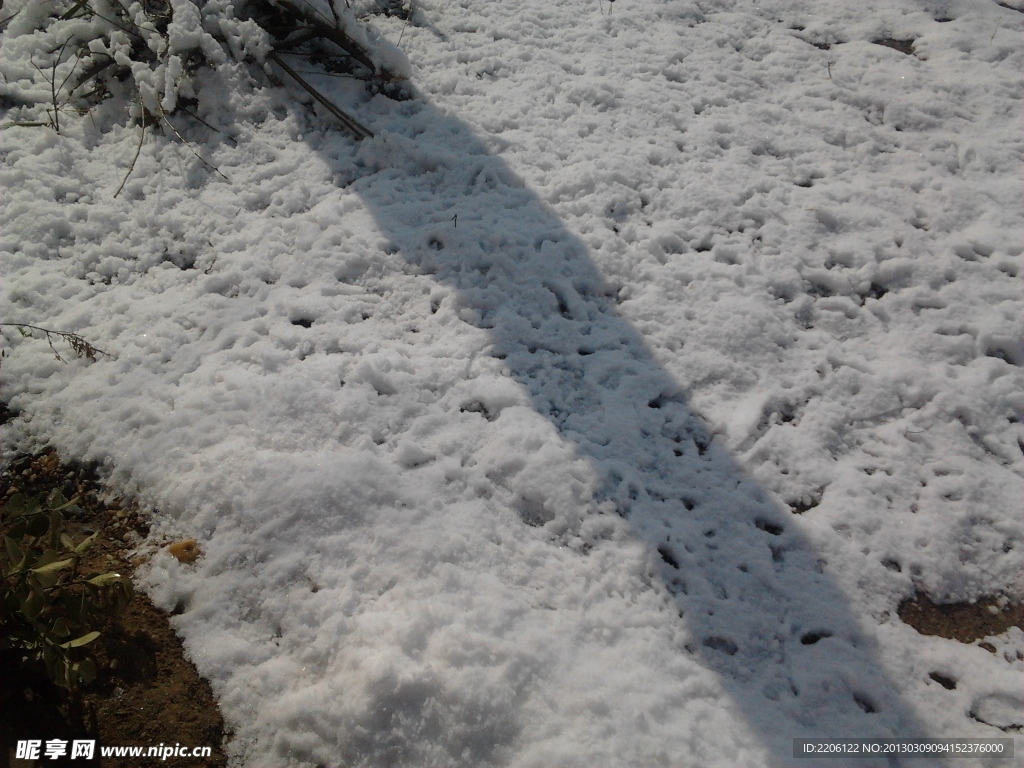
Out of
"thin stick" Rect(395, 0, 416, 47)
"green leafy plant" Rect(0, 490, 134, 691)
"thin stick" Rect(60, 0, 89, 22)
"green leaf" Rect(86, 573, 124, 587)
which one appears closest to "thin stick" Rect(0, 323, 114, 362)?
"green leafy plant" Rect(0, 490, 134, 691)

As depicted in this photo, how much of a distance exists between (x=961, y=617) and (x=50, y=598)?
2.91m

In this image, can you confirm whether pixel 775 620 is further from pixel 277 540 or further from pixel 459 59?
pixel 459 59

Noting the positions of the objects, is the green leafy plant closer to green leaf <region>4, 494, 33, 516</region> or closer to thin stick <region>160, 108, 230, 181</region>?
green leaf <region>4, 494, 33, 516</region>

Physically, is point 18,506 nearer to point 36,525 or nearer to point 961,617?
point 36,525

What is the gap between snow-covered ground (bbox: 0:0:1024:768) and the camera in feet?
6.57

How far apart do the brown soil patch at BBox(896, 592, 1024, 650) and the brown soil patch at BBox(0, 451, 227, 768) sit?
2.28 m

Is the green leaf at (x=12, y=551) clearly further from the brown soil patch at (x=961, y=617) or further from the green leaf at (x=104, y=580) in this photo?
the brown soil patch at (x=961, y=617)

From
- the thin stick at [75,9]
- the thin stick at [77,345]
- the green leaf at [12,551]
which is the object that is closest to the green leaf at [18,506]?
the green leaf at [12,551]

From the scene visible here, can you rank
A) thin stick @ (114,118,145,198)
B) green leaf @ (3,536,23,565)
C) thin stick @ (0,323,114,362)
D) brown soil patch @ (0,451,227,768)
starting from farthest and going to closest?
thin stick @ (114,118,145,198)
thin stick @ (0,323,114,362)
brown soil patch @ (0,451,227,768)
green leaf @ (3,536,23,565)

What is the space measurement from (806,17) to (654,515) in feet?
13.2

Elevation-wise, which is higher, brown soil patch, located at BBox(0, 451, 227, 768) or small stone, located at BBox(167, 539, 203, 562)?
small stone, located at BBox(167, 539, 203, 562)

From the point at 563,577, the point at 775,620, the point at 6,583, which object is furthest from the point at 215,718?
the point at 775,620

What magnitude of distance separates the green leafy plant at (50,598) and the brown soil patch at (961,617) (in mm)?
2566

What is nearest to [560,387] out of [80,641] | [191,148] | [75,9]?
[80,641]
